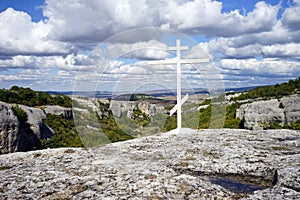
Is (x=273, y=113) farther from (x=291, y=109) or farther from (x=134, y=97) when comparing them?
(x=134, y=97)

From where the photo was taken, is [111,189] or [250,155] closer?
[111,189]

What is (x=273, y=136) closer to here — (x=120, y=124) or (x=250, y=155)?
(x=250, y=155)

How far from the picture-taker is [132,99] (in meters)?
12.4

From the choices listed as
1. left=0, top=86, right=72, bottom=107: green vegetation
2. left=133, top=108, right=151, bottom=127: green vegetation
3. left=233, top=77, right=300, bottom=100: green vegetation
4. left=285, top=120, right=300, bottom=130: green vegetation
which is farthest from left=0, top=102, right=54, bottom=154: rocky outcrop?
left=233, top=77, right=300, bottom=100: green vegetation

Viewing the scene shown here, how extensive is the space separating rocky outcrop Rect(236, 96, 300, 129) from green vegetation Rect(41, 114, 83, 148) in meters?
A: 15.4

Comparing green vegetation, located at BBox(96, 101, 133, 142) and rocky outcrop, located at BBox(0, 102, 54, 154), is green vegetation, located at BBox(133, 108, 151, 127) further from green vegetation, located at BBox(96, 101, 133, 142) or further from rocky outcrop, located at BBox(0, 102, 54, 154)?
rocky outcrop, located at BBox(0, 102, 54, 154)

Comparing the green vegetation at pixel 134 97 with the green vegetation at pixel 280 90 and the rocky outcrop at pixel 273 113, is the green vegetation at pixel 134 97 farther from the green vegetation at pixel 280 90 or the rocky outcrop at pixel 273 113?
the green vegetation at pixel 280 90

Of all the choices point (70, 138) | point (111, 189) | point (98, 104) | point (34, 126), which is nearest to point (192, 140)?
point (98, 104)

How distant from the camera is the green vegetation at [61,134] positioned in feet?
60.5

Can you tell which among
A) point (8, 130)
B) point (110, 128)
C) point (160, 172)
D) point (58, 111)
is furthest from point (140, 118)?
point (58, 111)

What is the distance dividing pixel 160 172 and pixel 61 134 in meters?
16.2

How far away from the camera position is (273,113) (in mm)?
26641

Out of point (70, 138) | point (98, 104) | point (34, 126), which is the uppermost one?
point (98, 104)

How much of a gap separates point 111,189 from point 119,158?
9.21 feet
